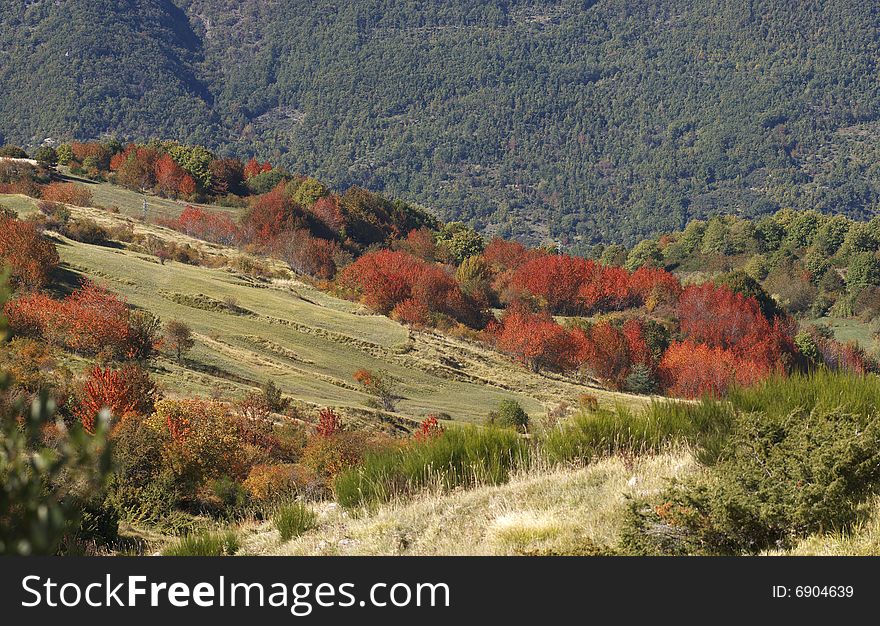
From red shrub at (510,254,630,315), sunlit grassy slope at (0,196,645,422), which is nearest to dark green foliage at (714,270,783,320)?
red shrub at (510,254,630,315)

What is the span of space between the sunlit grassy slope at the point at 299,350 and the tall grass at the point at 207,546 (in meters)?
28.6

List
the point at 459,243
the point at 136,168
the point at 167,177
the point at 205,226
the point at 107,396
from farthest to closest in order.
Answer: the point at 459,243, the point at 167,177, the point at 136,168, the point at 205,226, the point at 107,396

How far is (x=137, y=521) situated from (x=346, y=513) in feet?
18.4

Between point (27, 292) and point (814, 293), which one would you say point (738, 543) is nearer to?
point (27, 292)

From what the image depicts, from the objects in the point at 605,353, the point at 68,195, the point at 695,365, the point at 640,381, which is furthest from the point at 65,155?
the point at 695,365

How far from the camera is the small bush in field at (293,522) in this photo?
10625 mm

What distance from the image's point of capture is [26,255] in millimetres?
51406

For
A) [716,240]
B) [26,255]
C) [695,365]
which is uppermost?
[26,255]

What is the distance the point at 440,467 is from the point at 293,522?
2.07 meters

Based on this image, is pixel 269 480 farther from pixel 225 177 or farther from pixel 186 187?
pixel 225 177

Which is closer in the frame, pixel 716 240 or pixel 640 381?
pixel 640 381

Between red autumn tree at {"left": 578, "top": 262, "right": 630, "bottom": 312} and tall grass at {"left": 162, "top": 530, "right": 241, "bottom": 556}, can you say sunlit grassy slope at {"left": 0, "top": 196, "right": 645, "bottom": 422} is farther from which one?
red autumn tree at {"left": 578, "top": 262, "right": 630, "bottom": 312}

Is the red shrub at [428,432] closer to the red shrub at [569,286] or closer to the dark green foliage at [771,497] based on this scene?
the dark green foliage at [771,497]

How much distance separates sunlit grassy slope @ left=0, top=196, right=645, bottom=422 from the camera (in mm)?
46688
